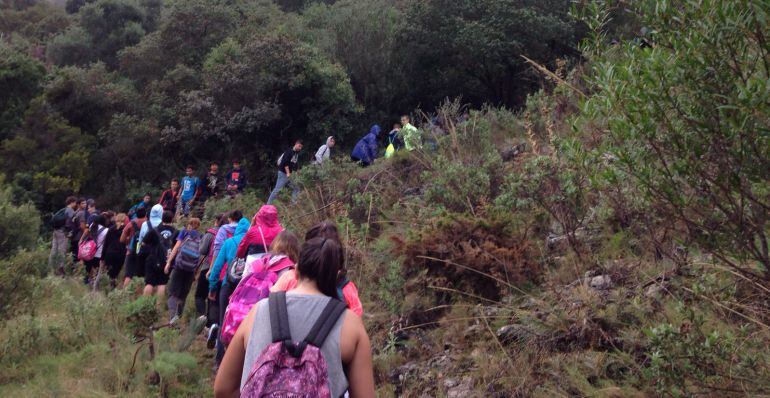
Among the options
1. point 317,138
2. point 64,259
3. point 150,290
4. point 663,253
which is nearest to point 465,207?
point 663,253

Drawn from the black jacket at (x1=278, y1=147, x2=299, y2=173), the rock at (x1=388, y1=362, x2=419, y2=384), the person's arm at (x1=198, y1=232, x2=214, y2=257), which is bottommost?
the black jacket at (x1=278, y1=147, x2=299, y2=173)

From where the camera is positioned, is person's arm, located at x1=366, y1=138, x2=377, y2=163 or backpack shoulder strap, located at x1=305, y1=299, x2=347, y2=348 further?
person's arm, located at x1=366, y1=138, x2=377, y2=163

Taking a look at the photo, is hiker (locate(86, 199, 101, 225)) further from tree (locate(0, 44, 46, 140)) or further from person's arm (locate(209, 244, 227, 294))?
tree (locate(0, 44, 46, 140))

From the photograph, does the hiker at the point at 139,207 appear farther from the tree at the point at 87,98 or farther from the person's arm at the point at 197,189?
the tree at the point at 87,98

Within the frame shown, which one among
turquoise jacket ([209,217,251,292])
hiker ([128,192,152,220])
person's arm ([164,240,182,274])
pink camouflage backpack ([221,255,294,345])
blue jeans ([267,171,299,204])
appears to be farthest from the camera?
blue jeans ([267,171,299,204])

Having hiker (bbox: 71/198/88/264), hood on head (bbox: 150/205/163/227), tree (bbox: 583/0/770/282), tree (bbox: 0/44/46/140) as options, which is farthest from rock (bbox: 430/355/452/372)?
tree (bbox: 0/44/46/140)

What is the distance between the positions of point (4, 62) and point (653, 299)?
22577 millimetres

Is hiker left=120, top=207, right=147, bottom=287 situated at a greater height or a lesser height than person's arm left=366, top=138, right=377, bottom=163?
greater

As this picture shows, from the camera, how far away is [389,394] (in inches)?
242

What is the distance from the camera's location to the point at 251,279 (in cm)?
491

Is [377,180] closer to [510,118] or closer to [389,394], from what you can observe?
[510,118]

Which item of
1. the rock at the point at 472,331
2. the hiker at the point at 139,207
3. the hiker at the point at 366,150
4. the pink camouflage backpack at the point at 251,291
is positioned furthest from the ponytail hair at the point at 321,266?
the hiker at the point at 366,150

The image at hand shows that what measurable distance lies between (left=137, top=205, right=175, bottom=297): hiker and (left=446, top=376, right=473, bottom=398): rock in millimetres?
5165

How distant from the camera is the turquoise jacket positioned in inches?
278
